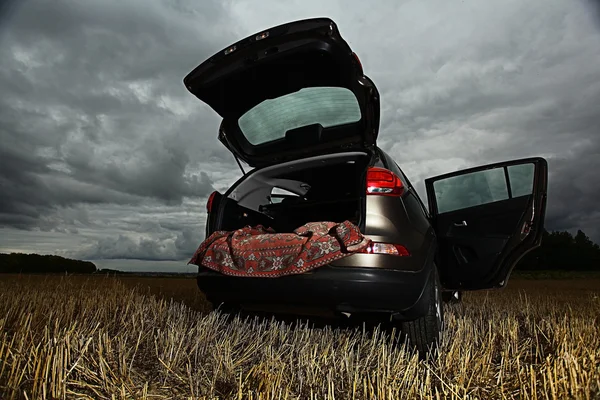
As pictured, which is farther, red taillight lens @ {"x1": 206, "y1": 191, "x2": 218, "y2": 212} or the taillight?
red taillight lens @ {"x1": 206, "y1": 191, "x2": 218, "y2": 212}

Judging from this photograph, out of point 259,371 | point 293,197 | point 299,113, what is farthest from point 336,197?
point 259,371

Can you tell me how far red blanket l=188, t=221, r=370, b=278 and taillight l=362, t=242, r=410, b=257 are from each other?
0.04 metres

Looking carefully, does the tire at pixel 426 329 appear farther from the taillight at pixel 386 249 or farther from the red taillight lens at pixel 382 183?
the red taillight lens at pixel 382 183

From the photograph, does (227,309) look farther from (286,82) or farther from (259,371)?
(286,82)

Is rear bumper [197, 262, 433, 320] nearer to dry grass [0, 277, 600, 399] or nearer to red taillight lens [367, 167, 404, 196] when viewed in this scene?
dry grass [0, 277, 600, 399]

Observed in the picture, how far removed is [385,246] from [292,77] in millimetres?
1507

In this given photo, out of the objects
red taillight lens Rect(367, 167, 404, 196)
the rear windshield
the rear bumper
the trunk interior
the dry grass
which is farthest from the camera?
the trunk interior

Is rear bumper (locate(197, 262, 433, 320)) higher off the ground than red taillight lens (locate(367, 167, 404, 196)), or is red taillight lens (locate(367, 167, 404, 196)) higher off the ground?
red taillight lens (locate(367, 167, 404, 196))

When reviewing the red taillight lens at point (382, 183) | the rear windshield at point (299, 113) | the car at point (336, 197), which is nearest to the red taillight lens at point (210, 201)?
the car at point (336, 197)

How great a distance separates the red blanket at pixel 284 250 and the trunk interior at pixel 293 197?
1.47ft

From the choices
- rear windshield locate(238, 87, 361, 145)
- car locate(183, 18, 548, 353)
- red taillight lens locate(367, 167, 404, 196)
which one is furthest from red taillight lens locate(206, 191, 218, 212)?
red taillight lens locate(367, 167, 404, 196)

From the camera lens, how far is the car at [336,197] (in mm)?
2439

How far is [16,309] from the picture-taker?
385 cm

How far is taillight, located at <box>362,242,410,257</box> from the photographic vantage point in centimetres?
239
